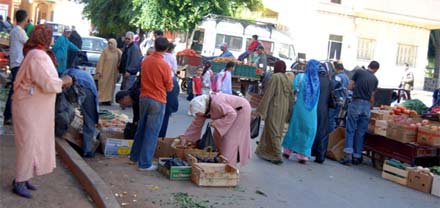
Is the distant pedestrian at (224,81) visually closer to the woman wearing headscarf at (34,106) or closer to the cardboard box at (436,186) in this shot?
the cardboard box at (436,186)

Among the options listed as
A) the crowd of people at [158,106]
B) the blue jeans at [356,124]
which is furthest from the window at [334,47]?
the blue jeans at [356,124]

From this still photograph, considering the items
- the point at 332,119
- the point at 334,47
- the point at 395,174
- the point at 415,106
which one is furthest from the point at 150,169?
the point at 334,47

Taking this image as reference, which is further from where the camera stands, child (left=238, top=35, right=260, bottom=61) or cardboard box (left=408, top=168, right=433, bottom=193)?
child (left=238, top=35, right=260, bottom=61)

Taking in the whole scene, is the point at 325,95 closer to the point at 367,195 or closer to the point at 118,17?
the point at 367,195

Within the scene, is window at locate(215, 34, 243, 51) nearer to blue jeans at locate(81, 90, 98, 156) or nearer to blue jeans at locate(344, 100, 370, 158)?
blue jeans at locate(344, 100, 370, 158)

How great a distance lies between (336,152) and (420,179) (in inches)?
80.4

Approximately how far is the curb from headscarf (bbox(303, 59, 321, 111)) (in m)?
4.21

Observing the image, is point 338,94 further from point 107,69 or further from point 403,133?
point 107,69

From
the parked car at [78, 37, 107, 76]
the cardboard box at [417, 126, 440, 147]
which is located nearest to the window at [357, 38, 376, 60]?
the parked car at [78, 37, 107, 76]

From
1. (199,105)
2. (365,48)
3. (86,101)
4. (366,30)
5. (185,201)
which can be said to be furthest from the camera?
(365,48)

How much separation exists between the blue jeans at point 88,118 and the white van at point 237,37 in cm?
1484

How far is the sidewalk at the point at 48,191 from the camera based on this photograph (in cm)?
583

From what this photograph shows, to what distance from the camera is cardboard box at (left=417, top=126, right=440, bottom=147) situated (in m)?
9.85

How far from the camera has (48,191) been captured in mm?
6348
